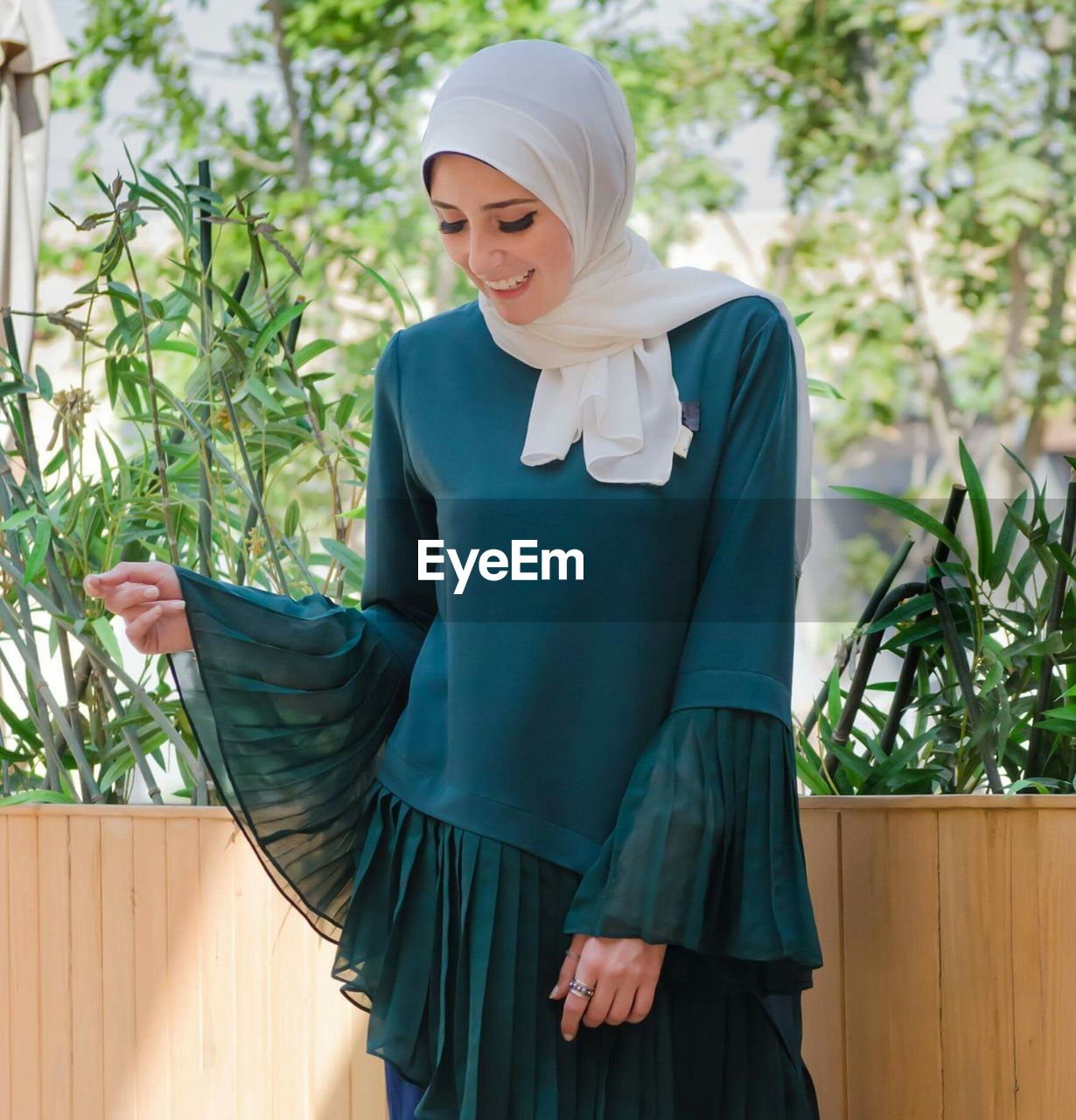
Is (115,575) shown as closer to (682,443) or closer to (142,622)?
(142,622)

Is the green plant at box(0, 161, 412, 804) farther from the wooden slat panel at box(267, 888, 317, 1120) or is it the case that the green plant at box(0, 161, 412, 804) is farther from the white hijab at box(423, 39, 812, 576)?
the white hijab at box(423, 39, 812, 576)

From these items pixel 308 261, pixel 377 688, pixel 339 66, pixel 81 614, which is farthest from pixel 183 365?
pixel 377 688

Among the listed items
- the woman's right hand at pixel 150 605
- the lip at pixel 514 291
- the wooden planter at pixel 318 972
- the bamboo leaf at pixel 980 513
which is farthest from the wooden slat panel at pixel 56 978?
the bamboo leaf at pixel 980 513

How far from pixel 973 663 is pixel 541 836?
633 millimetres

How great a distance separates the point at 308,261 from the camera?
23.2 ft

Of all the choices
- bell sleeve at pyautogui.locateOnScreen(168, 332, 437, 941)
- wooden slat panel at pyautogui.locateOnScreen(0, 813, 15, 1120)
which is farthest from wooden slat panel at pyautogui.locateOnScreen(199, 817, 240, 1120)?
bell sleeve at pyautogui.locateOnScreen(168, 332, 437, 941)

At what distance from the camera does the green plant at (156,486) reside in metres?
1.60

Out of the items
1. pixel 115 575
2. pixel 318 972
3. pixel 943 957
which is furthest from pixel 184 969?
pixel 943 957

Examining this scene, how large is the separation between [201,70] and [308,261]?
1.47 metres

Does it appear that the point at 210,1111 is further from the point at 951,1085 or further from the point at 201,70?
the point at 201,70

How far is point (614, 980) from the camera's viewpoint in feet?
2.91

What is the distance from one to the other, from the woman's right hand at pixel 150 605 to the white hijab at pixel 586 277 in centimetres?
28

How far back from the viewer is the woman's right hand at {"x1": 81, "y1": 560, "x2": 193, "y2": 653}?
96 centimetres

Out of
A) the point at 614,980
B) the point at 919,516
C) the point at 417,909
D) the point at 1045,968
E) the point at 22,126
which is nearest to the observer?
the point at 614,980
